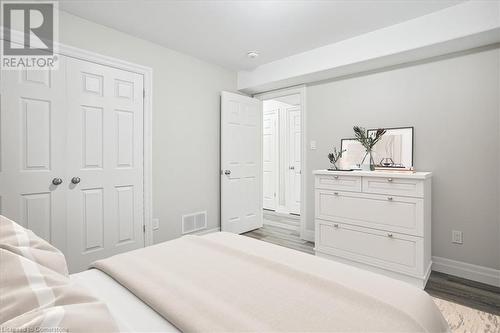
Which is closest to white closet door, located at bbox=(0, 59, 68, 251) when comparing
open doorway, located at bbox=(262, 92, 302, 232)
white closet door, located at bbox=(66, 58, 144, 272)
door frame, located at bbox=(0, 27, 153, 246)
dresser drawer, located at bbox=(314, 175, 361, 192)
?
white closet door, located at bbox=(66, 58, 144, 272)

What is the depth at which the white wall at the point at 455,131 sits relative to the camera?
244 centimetres

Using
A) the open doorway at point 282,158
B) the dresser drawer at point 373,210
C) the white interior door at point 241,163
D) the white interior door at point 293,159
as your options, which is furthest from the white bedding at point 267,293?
the white interior door at point 293,159

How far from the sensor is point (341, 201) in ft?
9.18

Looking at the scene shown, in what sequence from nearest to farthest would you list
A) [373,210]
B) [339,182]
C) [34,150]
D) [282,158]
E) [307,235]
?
1. [34,150]
2. [373,210]
3. [339,182]
4. [307,235]
5. [282,158]

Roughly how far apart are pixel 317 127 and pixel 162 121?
195 centimetres

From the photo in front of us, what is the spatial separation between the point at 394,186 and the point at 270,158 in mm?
3570

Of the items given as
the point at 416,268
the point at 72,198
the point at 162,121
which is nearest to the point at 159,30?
the point at 162,121

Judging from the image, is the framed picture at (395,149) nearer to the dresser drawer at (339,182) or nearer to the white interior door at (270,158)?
the dresser drawer at (339,182)

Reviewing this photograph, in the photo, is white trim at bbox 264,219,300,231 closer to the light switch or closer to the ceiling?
the light switch

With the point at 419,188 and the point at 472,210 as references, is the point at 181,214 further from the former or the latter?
the point at 472,210

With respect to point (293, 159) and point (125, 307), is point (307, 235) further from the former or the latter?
point (125, 307)

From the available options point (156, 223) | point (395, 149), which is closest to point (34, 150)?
point (156, 223)

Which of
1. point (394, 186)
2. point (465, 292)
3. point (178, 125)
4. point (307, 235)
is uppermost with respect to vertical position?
point (178, 125)

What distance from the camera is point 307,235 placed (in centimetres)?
369
